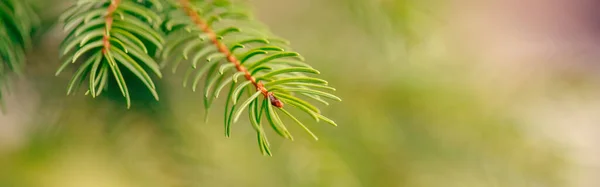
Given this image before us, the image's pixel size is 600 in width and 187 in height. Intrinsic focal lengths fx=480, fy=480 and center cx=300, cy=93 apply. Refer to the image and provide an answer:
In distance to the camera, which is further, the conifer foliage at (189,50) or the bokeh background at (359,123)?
the bokeh background at (359,123)

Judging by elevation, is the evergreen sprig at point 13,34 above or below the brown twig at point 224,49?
below

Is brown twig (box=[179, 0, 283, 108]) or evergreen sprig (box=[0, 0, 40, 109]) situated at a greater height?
brown twig (box=[179, 0, 283, 108])

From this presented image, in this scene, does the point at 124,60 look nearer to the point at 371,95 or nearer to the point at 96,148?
the point at 96,148

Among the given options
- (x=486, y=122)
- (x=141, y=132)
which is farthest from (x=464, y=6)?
(x=141, y=132)

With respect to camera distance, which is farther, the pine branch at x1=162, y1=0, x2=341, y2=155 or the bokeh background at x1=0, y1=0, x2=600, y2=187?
the bokeh background at x1=0, y1=0, x2=600, y2=187

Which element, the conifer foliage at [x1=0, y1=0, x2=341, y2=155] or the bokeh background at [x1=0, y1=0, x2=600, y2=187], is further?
the bokeh background at [x1=0, y1=0, x2=600, y2=187]

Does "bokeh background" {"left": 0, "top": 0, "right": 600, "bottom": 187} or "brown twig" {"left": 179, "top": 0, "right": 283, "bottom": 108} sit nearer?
"brown twig" {"left": 179, "top": 0, "right": 283, "bottom": 108}
